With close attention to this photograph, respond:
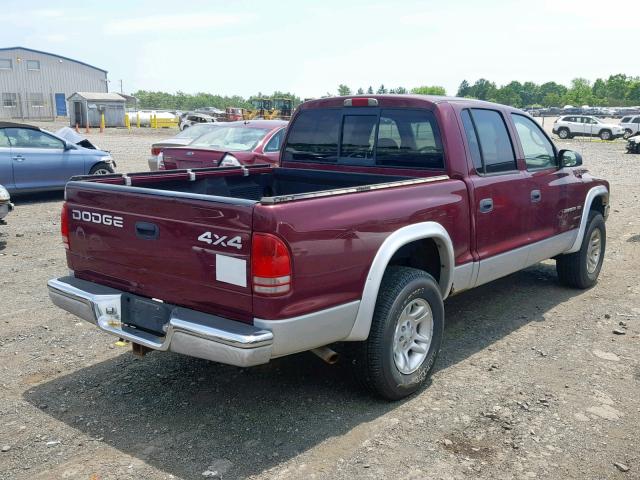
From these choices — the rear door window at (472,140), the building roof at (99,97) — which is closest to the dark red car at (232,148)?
the rear door window at (472,140)

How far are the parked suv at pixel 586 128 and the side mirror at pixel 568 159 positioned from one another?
36.2 meters

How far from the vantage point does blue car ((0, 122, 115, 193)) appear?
1101 cm

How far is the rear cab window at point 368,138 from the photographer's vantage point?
15.7 ft

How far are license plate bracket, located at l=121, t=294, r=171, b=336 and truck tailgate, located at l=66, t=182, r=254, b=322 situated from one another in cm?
7

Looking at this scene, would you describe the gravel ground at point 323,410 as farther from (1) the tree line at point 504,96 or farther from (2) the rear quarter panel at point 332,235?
(1) the tree line at point 504,96

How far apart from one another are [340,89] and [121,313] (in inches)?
3975

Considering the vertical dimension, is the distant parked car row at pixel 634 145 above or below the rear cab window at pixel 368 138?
below

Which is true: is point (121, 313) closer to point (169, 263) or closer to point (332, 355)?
point (169, 263)

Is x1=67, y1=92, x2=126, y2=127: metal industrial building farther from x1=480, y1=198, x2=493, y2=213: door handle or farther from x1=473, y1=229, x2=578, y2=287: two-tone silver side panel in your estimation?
x1=480, y1=198, x2=493, y2=213: door handle

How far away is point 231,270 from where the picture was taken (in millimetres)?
3275

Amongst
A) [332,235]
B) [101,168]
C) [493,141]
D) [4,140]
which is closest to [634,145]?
[101,168]

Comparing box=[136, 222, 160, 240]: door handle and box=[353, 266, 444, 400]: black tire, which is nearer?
box=[136, 222, 160, 240]: door handle

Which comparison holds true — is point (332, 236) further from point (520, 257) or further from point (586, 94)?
point (586, 94)

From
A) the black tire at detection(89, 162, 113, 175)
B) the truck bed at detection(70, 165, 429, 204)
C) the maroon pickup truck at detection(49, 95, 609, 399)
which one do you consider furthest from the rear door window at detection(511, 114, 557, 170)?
the black tire at detection(89, 162, 113, 175)
